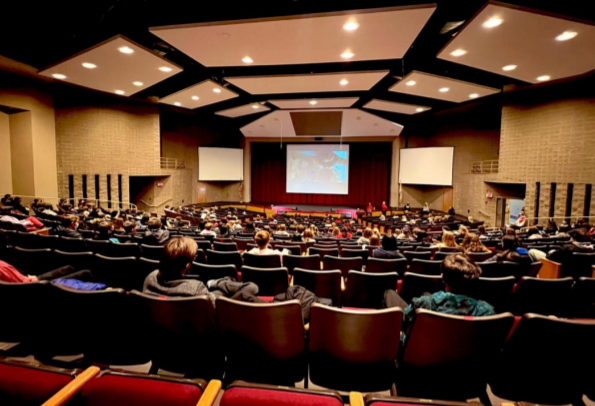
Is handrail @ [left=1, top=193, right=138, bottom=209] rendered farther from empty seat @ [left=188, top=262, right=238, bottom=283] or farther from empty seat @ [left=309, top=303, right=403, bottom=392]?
A: empty seat @ [left=309, top=303, right=403, bottom=392]

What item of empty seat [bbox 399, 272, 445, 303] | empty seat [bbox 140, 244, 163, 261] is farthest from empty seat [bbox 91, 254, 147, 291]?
empty seat [bbox 399, 272, 445, 303]

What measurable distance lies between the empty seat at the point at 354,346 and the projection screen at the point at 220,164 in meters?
19.1

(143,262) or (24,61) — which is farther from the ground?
(24,61)

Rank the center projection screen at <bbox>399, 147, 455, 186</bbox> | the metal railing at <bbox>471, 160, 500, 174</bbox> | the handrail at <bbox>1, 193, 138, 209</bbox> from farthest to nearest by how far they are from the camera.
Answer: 1. the center projection screen at <bbox>399, 147, 455, 186</bbox>
2. the metal railing at <bbox>471, 160, 500, 174</bbox>
3. the handrail at <bbox>1, 193, 138, 209</bbox>

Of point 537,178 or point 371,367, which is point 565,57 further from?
point 371,367

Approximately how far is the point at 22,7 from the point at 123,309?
8.35 metres

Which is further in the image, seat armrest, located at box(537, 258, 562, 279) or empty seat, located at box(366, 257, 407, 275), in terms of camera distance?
seat armrest, located at box(537, 258, 562, 279)

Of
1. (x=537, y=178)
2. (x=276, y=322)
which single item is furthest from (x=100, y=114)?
(x=537, y=178)

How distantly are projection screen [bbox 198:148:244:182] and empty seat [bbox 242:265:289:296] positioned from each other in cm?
1747

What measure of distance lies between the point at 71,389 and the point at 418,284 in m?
2.89

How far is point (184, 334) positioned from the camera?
6.27 feet

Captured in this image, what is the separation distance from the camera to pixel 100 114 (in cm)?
1366

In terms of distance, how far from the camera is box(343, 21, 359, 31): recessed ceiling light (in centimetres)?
656

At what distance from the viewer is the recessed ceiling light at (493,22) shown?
628 cm
